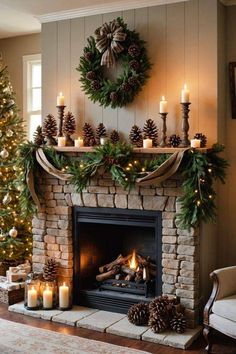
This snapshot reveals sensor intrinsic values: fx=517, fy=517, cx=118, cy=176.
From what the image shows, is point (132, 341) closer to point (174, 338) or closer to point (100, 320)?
point (174, 338)

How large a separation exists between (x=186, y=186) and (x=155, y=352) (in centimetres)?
132

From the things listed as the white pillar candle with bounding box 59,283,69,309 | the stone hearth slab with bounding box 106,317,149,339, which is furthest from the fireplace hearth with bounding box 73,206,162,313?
the stone hearth slab with bounding box 106,317,149,339

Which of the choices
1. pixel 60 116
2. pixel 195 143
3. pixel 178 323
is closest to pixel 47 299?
pixel 178 323

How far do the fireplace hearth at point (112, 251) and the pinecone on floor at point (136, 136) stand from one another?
0.60 metres

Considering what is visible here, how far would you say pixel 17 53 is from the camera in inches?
240

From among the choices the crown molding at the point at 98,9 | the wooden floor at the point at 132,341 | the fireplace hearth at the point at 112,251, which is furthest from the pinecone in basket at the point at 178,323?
the crown molding at the point at 98,9

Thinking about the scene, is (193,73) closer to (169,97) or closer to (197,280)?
(169,97)

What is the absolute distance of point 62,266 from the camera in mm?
4988

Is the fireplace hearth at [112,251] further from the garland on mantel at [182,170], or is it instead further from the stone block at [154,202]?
the garland on mantel at [182,170]

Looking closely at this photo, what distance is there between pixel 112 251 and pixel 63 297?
77cm

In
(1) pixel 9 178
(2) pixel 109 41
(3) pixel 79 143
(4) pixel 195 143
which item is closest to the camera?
(4) pixel 195 143

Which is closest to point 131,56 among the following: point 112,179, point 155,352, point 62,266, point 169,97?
point 169,97

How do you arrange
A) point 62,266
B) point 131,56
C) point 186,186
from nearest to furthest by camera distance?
point 186,186 < point 131,56 < point 62,266

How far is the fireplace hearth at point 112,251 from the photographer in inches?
182
